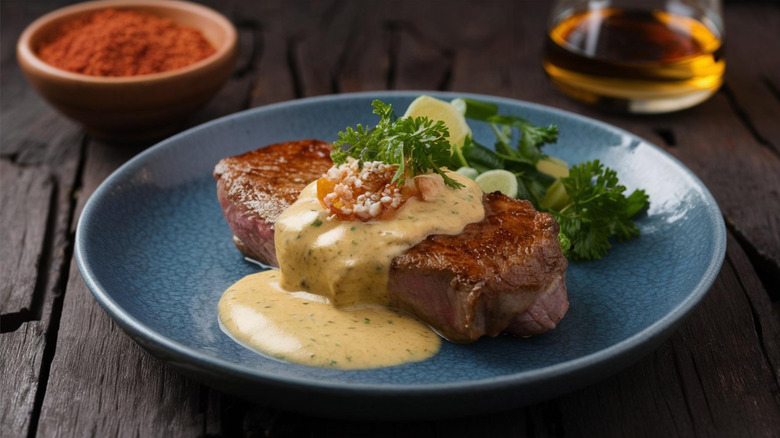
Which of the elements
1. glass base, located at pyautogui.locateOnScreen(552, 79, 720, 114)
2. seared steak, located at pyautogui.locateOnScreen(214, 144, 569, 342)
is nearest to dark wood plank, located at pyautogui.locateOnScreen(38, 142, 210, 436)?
seared steak, located at pyautogui.locateOnScreen(214, 144, 569, 342)

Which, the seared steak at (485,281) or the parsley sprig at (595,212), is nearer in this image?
the seared steak at (485,281)

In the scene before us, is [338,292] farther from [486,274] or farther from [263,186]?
[263,186]

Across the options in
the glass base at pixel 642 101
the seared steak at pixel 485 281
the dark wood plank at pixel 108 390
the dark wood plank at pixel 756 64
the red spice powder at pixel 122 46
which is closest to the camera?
the dark wood plank at pixel 108 390

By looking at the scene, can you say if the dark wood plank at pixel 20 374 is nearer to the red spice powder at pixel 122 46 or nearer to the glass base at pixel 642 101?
the red spice powder at pixel 122 46

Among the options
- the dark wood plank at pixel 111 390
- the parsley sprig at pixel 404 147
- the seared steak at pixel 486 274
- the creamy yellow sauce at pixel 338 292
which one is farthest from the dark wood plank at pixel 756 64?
the dark wood plank at pixel 111 390

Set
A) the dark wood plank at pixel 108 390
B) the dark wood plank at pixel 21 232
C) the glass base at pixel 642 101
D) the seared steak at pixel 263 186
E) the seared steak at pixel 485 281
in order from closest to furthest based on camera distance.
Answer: the dark wood plank at pixel 108 390, the seared steak at pixel 485 281, the seared steak at pixel 263 186, the dark wood plank at pixel 21 232, the glass base at pixel 642 101

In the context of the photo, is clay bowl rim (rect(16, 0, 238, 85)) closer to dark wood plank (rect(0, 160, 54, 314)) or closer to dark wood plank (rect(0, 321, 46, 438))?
dark wood plank (rect(0, 160, 54, 314))

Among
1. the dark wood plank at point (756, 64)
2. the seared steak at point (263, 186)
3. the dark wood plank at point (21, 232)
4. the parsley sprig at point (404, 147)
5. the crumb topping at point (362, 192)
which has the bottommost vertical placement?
the dark wood plank at point (756, 64)

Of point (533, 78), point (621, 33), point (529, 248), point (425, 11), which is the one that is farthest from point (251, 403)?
point (425, 11)
